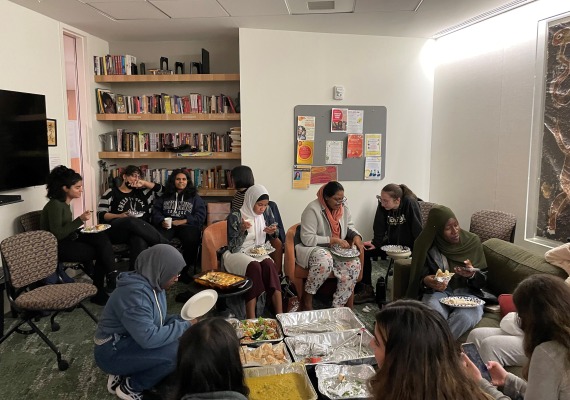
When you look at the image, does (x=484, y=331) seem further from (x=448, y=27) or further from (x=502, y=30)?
(x=448, y=27)

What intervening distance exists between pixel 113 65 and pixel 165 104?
2.59 feet

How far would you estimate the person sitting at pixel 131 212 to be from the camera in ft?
14.4

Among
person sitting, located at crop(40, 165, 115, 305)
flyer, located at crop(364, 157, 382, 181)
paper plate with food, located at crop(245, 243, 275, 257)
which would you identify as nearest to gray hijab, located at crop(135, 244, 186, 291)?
paper plate with food, located at crop(245, 243, 275, 257)

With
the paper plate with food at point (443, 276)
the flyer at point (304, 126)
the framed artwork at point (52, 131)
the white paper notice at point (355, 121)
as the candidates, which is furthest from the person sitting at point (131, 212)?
the paper plate with food at point (443, 276)

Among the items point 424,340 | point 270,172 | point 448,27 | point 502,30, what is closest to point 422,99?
point 448,27

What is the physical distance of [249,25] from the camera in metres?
4.85

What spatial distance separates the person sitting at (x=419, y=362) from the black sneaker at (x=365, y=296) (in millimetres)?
2795

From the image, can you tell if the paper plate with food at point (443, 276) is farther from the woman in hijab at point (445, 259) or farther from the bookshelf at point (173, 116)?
the bookshelf at point (173, 116)

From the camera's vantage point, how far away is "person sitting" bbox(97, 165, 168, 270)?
438 centimetres

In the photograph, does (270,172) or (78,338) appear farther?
(270,172)

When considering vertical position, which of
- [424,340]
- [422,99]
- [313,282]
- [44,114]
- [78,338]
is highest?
[422,99]

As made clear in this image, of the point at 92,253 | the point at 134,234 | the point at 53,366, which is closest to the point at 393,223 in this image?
the point at 134,234

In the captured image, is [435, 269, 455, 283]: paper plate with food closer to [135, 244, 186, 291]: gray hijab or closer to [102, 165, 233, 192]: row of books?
[135, 244, 186, 291]: gray hijab

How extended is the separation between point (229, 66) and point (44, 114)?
7.71 ft
